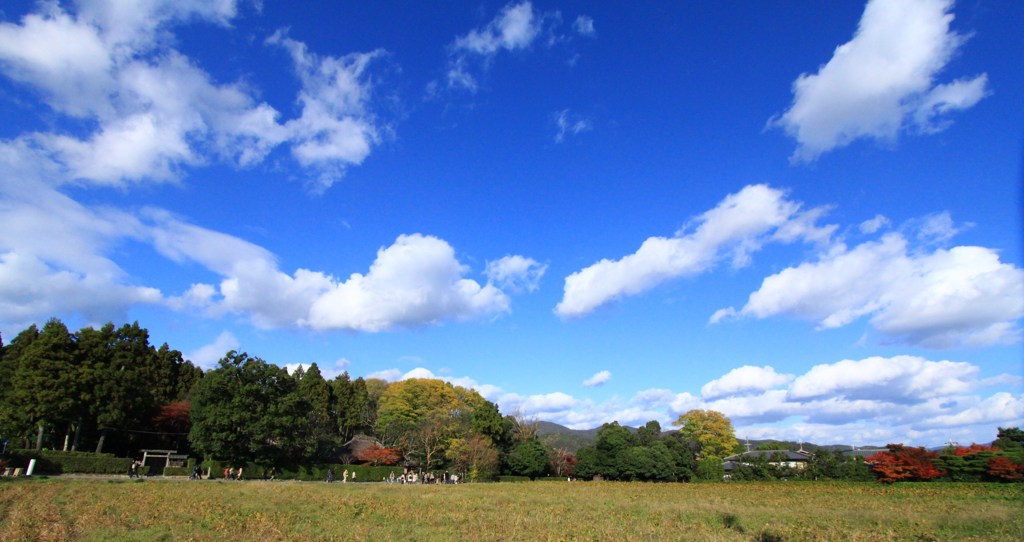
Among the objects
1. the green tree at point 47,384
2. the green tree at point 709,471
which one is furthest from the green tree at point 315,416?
the green tree at point 709,471

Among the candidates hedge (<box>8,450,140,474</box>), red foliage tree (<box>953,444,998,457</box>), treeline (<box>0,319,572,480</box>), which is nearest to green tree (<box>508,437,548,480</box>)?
treeline (<box>0,319,572,480</box>)

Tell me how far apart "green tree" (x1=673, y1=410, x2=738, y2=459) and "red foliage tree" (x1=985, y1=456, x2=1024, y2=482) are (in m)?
34.1

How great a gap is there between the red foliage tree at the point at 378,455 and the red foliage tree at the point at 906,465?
4692 centimetres

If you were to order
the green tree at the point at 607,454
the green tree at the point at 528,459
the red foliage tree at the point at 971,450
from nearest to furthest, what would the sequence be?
the red foliage tree at the point at 971,450, the green tree at the point at 528,459, the green tree at the point at 607,454

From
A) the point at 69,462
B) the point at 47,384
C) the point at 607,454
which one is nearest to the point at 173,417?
the point at 47,384

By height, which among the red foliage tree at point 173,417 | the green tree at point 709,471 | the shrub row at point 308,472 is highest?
the red foliage tree at point 173,417

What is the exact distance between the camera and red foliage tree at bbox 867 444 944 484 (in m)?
→ 49.5

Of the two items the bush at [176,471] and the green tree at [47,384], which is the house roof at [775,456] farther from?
the green tree at [47,384]

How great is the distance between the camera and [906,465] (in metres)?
50.9

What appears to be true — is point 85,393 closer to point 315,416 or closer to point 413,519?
point 315,416

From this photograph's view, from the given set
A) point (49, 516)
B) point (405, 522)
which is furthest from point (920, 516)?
point (49, 516)

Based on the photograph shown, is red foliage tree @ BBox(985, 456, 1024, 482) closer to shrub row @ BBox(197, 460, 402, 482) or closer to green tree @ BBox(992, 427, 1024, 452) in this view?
green tree @ BBox(992, 427, 1024, 452)

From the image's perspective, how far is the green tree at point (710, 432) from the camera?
7844cm

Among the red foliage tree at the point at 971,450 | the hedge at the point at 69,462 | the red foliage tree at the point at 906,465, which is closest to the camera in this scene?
the hedge at the point at 69,462
